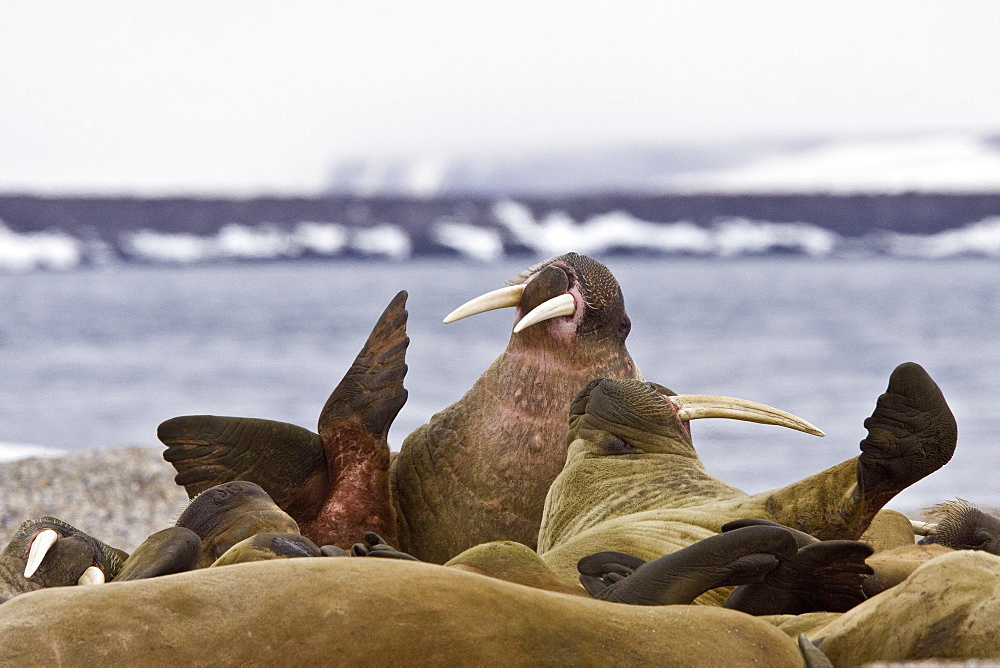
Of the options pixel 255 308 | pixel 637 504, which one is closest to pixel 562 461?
pixel 637 504

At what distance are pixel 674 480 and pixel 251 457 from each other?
55.4 inches

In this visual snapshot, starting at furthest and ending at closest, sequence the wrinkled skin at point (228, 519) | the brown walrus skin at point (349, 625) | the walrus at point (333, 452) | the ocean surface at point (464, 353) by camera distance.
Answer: the ocean surface at point (464, 353)
the walrus at point (333, 452)
the wrinkled skin at point (228, 519)
the brown walrus skin at point (349, 625)

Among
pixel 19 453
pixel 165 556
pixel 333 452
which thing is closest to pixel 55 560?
pixel 165 556

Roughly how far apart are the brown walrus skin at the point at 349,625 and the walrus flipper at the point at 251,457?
191cm

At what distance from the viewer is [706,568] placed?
2.03 meters

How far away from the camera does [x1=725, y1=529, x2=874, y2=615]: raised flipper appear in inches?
83.4

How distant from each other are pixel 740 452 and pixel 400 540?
750 centimetres

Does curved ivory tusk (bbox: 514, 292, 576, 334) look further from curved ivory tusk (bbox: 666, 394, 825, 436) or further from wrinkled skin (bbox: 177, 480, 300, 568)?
wrinkled skin (bbox: 177, 480, 300, 568)

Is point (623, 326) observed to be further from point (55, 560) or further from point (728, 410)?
point (55, 560)

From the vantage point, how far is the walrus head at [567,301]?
12.1 ft

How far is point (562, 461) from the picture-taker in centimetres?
367

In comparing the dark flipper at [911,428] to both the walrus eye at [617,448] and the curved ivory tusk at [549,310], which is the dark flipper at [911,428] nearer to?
the walrus eye at [617,448]

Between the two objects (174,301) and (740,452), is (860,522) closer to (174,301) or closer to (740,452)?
(740,452)

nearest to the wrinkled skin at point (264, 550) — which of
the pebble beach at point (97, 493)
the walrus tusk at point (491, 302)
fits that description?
the walrus tusk at point (491, 302)
